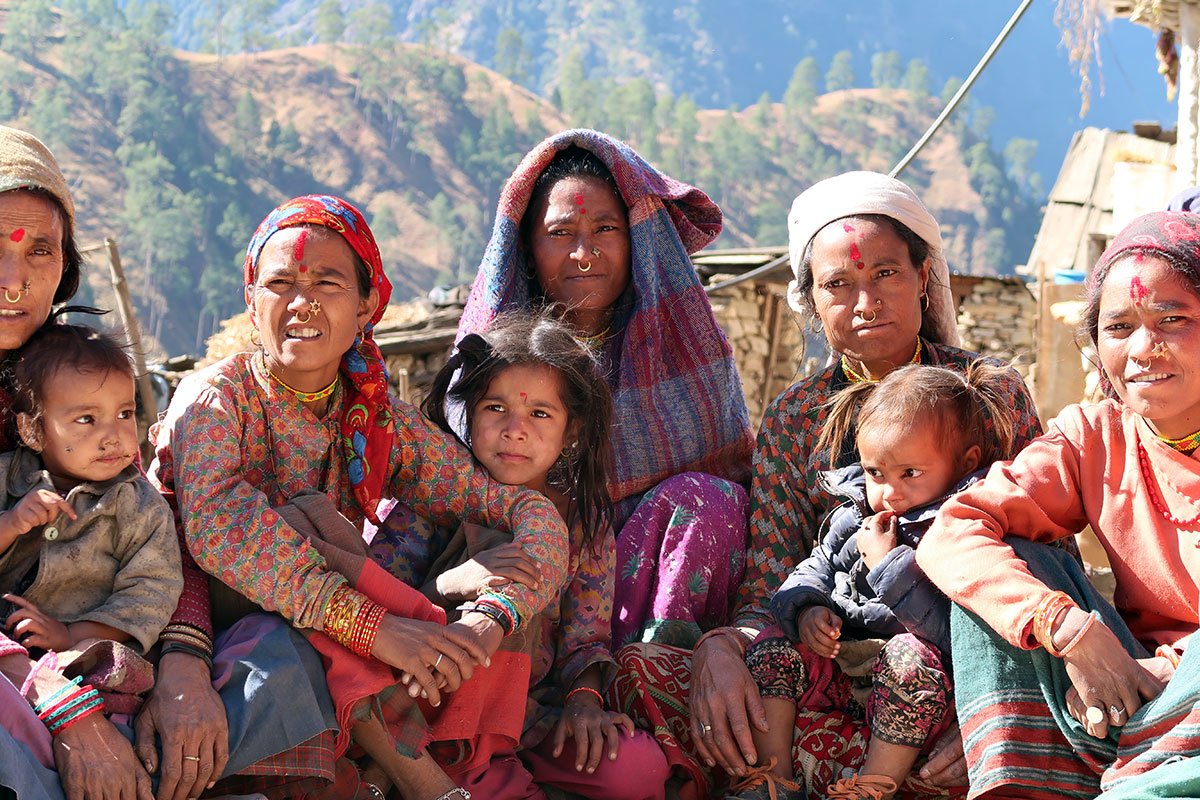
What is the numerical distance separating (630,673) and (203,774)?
1188mm

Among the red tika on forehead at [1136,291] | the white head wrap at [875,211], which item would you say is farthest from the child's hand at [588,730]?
the red tika on forehead at [1136,291]

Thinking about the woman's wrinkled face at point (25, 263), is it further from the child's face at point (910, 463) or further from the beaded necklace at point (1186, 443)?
the beaded necklace at point (1186, 443)

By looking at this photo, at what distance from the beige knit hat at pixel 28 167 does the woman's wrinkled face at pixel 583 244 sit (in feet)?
5.01

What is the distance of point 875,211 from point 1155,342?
1055 millimetres

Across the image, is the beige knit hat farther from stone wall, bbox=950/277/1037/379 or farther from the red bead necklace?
stone wall, bbox=950/277/1037/379

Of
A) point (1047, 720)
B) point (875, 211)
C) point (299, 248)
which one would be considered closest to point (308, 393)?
point (299, 248)

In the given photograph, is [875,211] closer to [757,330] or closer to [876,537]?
[876,537]

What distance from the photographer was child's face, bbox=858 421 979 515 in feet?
9.89

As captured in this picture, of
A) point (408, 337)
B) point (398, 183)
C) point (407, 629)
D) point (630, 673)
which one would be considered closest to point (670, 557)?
point (630, 673)

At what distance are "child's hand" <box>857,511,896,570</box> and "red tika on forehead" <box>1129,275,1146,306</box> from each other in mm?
796

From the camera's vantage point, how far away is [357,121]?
292 ft

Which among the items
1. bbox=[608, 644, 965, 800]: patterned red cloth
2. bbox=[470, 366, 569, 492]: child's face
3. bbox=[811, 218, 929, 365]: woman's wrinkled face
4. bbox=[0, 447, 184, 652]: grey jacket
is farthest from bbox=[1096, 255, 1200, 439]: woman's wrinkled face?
bbox=[0, 447, 184, 652]: grey jacket

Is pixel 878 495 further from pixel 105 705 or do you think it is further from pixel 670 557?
pixel 105 705

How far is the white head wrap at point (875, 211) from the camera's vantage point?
355 centimetres
